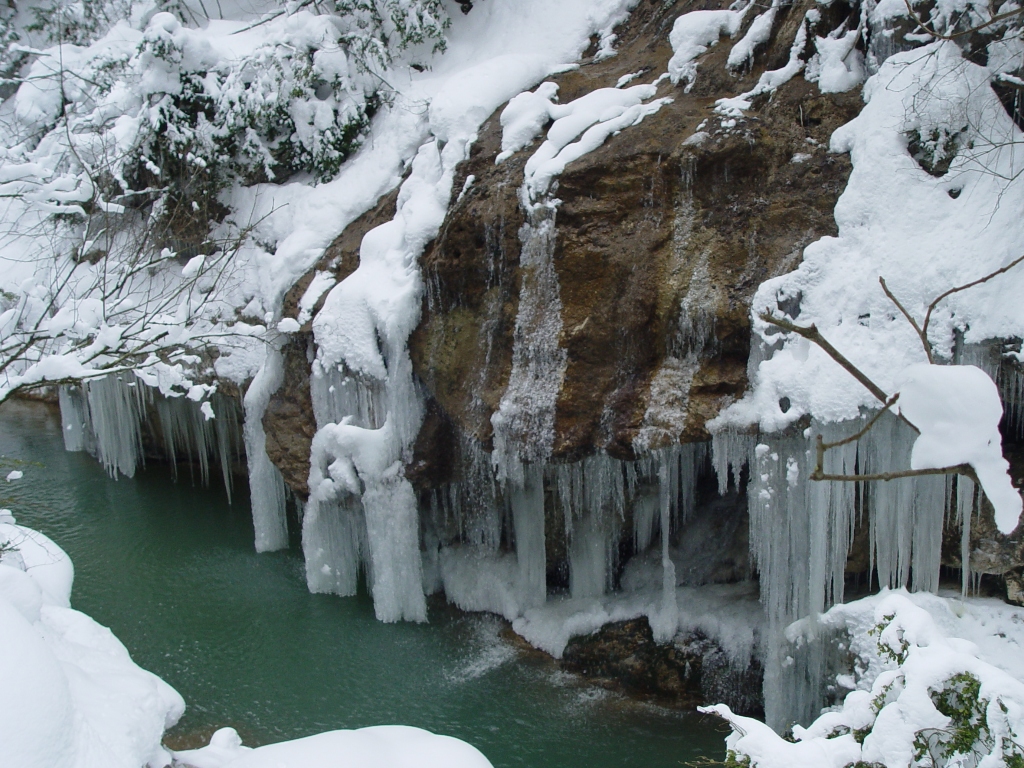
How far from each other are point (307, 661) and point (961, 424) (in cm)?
695

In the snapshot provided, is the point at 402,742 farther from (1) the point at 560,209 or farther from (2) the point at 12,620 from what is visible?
(1) the point at 560,209

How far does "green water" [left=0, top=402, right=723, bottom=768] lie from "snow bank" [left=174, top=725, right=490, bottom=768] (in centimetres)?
188

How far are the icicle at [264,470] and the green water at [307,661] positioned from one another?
36cm

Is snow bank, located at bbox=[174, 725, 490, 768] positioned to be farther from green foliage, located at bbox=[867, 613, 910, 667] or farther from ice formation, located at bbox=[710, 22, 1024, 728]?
ice formation, located at bbox=[710, 22, 1024, 728]

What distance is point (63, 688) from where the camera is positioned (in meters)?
3.24

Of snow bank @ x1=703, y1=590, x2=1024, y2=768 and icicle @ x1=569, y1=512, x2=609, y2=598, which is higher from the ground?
snow bank @ x1=703, y1=590, x2=1024, y2=768

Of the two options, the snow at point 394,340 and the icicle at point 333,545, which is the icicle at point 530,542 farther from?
the icicle at point 333,545

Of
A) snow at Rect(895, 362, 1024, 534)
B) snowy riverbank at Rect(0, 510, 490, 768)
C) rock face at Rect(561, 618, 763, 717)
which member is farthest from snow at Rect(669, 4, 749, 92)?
snow at Rect(895, 362, 1024, 534)

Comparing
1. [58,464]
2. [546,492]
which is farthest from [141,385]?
[546,492]

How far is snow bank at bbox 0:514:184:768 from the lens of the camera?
2965 millimetres

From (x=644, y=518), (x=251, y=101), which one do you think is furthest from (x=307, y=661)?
(x=251, y=101)

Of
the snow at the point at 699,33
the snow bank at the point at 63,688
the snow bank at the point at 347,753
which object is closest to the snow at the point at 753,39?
the snow at the point at 699,33

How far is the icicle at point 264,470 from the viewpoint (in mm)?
8789

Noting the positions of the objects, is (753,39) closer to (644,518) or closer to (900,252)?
(900,252)
